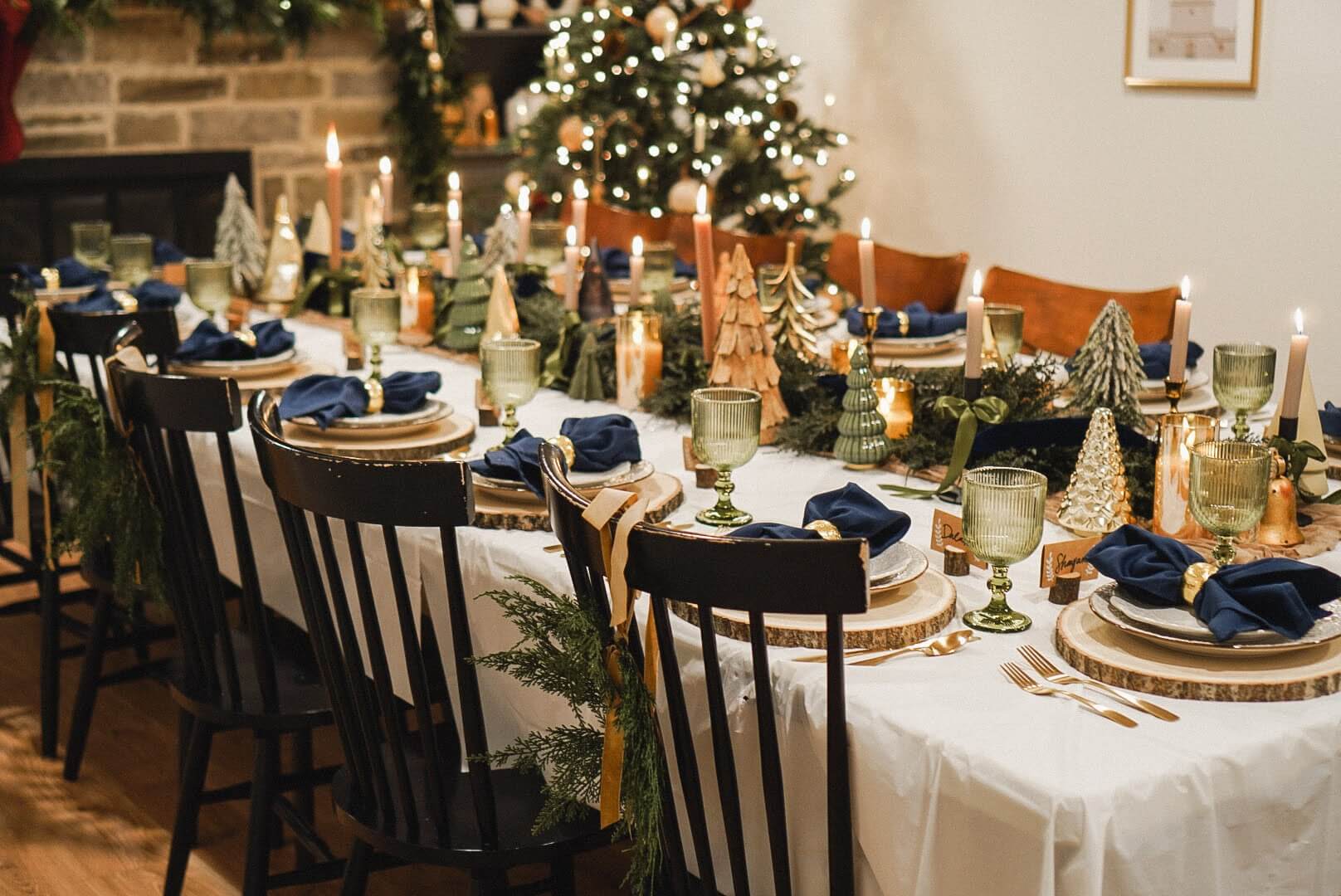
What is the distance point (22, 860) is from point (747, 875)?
169cm

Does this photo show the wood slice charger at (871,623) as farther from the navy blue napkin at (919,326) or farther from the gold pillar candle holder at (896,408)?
the navy blue napkin at (919,326)

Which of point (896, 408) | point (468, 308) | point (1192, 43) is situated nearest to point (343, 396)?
point (468, 308)

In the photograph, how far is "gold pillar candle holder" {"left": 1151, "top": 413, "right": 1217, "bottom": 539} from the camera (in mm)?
1838

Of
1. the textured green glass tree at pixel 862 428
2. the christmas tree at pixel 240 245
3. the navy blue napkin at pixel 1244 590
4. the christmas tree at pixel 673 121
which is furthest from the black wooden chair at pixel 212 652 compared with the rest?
the christmas tree at pixel 673 121

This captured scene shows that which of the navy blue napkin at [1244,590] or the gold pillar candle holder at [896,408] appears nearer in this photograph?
the navy blue napkin at [1244,590]

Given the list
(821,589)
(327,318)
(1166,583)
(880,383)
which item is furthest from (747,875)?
(327,318)

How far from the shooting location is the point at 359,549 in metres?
1.65

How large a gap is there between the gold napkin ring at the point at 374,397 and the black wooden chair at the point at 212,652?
0.87ft

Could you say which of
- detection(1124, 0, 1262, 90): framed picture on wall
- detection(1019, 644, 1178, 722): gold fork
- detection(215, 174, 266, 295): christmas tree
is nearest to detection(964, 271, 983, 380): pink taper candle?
detection(1019, 644, 1178, 722): gold fork

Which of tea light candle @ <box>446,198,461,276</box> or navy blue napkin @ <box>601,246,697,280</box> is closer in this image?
tea light candle @ <box>446,198,461,276</box>

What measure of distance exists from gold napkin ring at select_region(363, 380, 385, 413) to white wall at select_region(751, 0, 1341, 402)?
3061 mm

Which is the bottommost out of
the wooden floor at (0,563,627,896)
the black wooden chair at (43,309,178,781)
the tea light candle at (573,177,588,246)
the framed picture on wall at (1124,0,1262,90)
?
the wooden floor at (0,563,627,896)

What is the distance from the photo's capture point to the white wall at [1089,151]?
14.4 ft

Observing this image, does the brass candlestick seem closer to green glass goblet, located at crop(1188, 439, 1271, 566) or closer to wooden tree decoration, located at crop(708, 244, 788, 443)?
green glass goblet, located at crop(1188, 439, 1271, 566)
